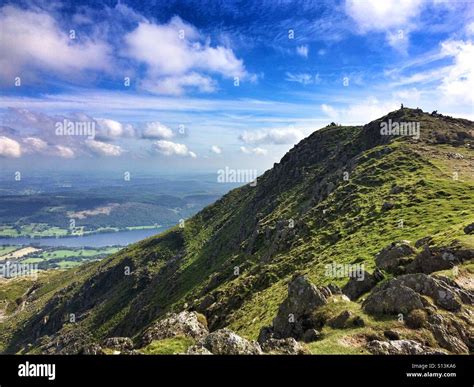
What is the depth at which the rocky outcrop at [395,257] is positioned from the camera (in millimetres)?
32188

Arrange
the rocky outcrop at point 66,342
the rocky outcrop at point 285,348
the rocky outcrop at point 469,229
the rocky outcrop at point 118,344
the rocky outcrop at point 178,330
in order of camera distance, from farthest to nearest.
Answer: the rocky outcrop at point 66,342
the rocky outcrop at point 469,229
the rocky outcrop at point 178,330
the rocky outcrop at point 118,344
the rocky outcrop at point 285,348

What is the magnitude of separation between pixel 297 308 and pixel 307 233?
3800cm

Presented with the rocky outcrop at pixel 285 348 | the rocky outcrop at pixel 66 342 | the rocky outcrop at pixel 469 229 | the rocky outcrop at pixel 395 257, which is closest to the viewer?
the rocky outcrop at pixel 285 348

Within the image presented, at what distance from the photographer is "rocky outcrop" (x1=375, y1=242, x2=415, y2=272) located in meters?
32.2

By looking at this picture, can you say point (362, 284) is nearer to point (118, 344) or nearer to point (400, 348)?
point (400, 348)

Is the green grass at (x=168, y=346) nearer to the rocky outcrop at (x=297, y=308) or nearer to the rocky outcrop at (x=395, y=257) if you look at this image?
the rocky outcrop at (x=297, y=308)

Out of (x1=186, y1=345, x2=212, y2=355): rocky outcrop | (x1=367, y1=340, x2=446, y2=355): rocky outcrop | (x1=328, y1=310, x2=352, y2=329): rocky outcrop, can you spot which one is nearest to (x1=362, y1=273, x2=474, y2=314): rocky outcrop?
(x1=328, y1=310, x2=352, y2=329): rocky outcrop

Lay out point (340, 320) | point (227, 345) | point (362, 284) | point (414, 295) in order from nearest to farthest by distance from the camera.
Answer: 1. point (227, 345)
2. point (414, 295)
3. point (340, 320)
4. point (362, 284)

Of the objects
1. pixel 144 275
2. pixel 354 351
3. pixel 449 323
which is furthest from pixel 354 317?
pixel 144 275

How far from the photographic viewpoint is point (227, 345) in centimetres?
2058

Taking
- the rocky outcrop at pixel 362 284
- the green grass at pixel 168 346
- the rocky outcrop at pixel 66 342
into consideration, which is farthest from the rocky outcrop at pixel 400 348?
the rocky outcrop at pixel 66 342

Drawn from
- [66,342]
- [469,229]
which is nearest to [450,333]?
[469,229]

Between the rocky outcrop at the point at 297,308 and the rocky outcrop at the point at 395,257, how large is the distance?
8517 mm

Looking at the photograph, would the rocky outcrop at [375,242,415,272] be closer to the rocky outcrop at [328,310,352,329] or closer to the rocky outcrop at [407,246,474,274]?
the rocky outcrop at [407,246,474,274]
